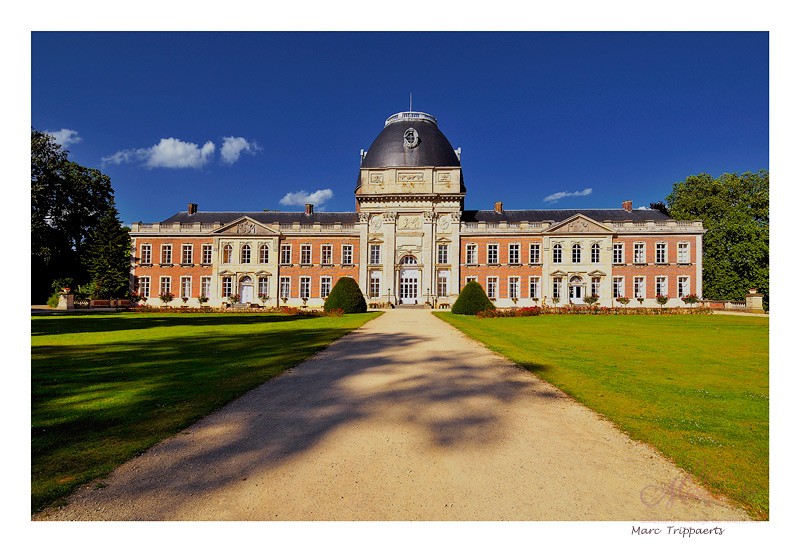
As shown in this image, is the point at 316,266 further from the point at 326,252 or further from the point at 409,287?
the point at 409,287

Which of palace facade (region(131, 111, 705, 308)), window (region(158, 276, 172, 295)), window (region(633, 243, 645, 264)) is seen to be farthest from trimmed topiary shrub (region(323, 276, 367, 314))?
window (region(633, 243, 645, 264))

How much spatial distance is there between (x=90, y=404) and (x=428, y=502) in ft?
16.3

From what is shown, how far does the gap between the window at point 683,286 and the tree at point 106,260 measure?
5288 cm

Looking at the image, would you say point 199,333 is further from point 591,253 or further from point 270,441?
point 591,253

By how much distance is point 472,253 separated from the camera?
39.2 m

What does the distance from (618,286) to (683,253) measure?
6.46 m

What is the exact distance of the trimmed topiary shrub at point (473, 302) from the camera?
26.3m

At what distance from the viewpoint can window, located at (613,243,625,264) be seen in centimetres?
3775

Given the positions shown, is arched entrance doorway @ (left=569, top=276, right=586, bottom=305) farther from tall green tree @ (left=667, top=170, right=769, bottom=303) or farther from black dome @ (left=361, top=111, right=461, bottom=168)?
black dome @ (left=361, top=111, right=461, bottom=168)

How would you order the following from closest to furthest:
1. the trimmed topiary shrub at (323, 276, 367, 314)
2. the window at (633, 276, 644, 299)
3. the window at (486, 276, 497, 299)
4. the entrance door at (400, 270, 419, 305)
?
the trimmed topiary shrub at (323, 276, 367, 314)
the window at (633, 276, 644, 299)
the window at (486, 276, 497, 299)
the entrance door at (400, 270, 419, 305)

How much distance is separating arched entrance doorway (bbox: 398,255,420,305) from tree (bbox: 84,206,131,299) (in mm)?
27205

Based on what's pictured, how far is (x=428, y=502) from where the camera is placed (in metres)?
3.17
